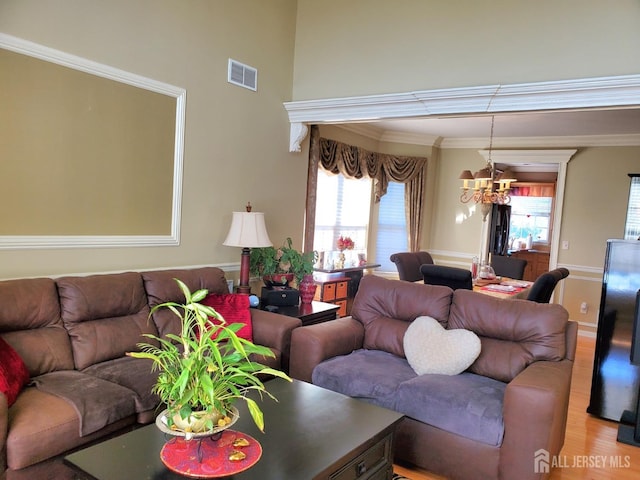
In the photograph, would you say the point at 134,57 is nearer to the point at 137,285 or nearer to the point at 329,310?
the point at 137,285

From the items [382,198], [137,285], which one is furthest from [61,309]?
[382,198]

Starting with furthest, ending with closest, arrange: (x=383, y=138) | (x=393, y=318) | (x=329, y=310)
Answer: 1. (x=383, y=138)
2. (x=329, y=310)
3. (x=393, y=318)

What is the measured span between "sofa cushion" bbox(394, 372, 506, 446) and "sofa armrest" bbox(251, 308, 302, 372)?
95cm

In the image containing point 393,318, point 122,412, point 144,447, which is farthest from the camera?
point 393,318

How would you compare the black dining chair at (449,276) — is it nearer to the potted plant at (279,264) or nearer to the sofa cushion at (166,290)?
the potted plant at (279,264)

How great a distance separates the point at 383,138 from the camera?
23.5 ft

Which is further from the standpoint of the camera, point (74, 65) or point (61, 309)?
point (74, 65)

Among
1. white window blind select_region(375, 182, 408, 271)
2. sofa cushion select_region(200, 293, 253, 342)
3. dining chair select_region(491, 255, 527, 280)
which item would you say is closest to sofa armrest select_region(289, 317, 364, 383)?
sofa cushion select_region(200, 293, 253, 342)

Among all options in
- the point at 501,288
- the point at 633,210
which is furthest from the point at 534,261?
the point at 501,288

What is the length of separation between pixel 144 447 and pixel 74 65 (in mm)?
2407

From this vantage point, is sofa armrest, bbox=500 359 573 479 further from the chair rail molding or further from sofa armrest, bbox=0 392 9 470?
sofa armrest, bbox=0 392 9 470

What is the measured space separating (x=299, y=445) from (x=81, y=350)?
156cm

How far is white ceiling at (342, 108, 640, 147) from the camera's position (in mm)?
5465

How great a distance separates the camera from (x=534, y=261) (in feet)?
31.5
